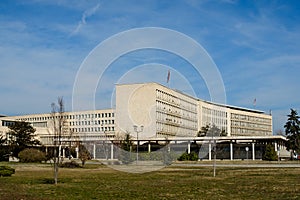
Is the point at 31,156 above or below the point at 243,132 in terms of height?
below

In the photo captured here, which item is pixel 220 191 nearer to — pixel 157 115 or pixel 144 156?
pixel 157 115

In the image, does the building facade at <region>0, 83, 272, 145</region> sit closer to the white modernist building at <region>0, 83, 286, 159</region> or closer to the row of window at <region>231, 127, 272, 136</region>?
the white modernist building at <region>0, 83, 286, 159</region>

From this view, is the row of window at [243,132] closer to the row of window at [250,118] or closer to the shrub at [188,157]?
the row of window at [250,118]

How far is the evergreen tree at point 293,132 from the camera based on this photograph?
91.2 meters

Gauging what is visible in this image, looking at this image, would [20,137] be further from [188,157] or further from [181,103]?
[181,103]

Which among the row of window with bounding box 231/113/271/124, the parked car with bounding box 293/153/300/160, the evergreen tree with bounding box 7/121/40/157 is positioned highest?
the row of window with bounding box 231/113/271/124

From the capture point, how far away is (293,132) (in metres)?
93.4

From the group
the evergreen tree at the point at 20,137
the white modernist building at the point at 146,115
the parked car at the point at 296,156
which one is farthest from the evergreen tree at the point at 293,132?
the evergreen tree at the point at 20,137

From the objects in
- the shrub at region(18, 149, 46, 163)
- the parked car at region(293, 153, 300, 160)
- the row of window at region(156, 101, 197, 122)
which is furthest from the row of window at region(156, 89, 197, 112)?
the parked car at region(293, 153, 300, 160)

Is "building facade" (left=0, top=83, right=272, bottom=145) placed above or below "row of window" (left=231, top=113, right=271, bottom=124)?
below

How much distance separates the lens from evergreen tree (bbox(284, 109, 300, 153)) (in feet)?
299

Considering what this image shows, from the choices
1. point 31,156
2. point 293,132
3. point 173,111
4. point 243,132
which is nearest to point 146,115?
point 173,111

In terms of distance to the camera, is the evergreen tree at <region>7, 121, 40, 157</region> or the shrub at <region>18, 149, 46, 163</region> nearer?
the shrub at <region>18, 149, 46, 163</region>

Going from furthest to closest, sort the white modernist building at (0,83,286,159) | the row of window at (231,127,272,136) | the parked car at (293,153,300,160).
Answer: the row of window at (231,127,272,136) < the parked car at (293,153,300,160) < the white modernist building at (0,83,286,159)
